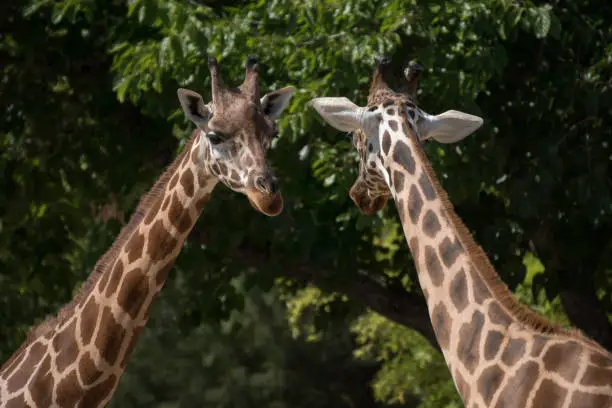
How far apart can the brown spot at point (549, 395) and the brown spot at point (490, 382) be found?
227 millimetres

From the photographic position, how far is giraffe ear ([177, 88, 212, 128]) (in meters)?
7.59

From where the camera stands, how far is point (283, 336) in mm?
26062

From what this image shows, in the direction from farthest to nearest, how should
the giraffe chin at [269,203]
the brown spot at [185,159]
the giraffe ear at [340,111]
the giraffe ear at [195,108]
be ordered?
the brown spot at [185,159] < the giraffe ear at [195,108] < the giraffe chin at [269,203] < the giraffe ear at [340,111]

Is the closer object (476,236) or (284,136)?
(284,136)

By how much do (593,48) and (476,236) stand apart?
1650 millimetres

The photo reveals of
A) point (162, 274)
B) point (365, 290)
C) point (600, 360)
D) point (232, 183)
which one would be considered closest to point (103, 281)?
point (162, 274)

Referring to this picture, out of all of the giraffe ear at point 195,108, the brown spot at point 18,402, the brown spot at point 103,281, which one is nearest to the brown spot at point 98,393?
the brown spot at point 18,402

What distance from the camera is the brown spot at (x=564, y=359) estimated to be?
5996 mm

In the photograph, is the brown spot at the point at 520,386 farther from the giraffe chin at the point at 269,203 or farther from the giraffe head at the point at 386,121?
the giraffe chin at the point at 269,203

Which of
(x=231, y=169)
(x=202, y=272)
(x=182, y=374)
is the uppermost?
(x=231, y=169)

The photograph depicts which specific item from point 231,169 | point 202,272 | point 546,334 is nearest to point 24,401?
point 231,169

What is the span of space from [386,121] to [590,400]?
67.9 inches

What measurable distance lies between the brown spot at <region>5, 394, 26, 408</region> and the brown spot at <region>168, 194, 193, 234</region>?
3.66 ft

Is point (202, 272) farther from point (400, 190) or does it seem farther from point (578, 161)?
point (400, 190)
